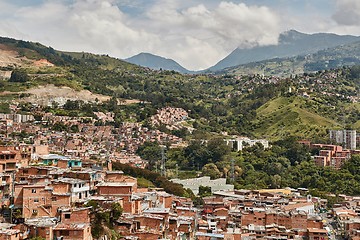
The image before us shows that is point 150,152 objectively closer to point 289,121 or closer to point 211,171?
point 211,171

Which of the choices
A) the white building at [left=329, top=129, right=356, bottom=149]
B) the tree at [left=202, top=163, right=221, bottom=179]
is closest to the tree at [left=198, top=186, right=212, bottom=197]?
the tree at [left=202, top=163, right=221, bottom=179]

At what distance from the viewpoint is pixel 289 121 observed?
67812mm

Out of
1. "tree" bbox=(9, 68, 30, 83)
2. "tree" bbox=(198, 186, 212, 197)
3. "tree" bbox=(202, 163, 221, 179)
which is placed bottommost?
"tree" bbox=(198, 186, 212, 197)

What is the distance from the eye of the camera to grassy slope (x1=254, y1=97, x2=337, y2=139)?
64688 mm

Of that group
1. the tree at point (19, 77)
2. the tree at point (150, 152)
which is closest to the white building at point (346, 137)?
the tree at point (150, 152)

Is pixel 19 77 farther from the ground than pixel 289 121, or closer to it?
farther from the ground

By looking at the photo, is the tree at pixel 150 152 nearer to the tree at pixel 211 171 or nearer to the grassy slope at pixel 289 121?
the tree at pixel 211 171

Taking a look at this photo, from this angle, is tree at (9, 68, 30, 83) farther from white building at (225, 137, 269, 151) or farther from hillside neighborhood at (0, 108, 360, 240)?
white building at (225, 137, 269, 151)

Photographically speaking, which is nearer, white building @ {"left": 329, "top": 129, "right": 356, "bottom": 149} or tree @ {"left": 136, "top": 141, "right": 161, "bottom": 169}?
tree @ {"left": 136, "top": 141, "right": 161, "bottom": 169}

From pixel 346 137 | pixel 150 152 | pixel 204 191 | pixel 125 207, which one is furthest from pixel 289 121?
pixel 125 207

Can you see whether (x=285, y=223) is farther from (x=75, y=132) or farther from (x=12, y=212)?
(x=75, y=132)

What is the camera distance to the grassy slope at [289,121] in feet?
212

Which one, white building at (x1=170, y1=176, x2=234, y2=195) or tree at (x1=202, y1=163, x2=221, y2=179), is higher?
tree at (x1=202, y1=163, x2=221, y2=179)

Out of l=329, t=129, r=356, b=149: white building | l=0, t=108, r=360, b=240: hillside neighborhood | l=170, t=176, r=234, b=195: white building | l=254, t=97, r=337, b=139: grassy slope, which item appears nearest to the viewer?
l=0, t=108, r=360, b=240: hillside neighborhood
